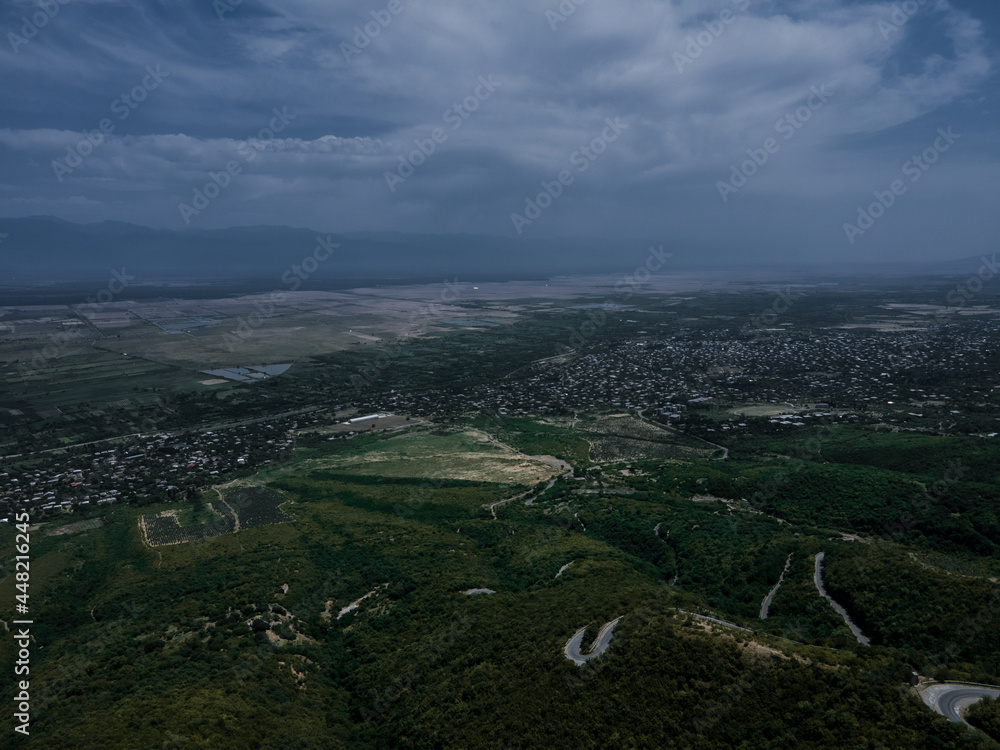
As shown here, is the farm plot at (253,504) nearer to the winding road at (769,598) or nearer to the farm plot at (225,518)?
the farm plot at (225,518)

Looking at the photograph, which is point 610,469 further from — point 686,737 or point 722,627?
point 686,737

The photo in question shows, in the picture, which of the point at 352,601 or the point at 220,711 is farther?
the point at 352,601

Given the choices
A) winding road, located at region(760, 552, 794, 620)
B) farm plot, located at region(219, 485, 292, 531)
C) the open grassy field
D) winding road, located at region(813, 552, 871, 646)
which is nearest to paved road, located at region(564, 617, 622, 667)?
winding road, located at region(760, 552, 794, 620)

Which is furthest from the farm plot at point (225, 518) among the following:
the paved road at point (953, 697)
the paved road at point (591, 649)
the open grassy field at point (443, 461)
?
the paved road at point (953, 697)

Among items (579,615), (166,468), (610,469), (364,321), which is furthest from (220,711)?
(364,321)

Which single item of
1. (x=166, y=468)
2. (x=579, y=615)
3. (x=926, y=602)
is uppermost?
(x=926, y=602)

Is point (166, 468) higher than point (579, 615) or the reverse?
the reverse

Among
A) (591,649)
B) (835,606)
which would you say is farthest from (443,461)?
(835,606)
